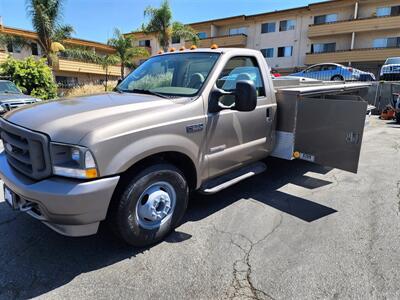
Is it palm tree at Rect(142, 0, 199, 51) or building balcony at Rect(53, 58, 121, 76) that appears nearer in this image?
palm tree at Rect(142, 0, 199, 51)

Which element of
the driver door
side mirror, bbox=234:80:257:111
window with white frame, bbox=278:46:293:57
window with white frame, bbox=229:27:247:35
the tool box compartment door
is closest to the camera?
side mirror, bbox=234:80:257:111

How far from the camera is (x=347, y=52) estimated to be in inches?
1136

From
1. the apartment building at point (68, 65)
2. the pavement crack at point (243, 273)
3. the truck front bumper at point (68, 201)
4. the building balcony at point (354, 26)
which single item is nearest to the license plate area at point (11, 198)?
the truck front bumper at point (68, 201)

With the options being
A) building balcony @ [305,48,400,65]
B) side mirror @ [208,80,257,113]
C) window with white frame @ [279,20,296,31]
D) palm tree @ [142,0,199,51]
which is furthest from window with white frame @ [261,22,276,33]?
side mirror @ [208,80,257,113]

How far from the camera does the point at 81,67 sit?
3253cm

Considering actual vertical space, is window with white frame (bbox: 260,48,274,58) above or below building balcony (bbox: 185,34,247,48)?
below

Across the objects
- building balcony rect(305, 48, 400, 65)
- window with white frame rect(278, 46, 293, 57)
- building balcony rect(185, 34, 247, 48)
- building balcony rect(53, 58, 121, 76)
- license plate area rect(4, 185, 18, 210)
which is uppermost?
building balcony rect(185, 34, 247, 48)

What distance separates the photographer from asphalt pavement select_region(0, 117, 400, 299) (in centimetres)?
244

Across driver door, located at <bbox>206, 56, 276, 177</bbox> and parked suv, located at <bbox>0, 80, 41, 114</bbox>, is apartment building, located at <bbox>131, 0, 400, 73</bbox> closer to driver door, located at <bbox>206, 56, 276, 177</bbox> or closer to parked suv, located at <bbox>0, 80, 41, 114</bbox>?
parked suv, located at <bbox>0, 80, 41, 114</bbox>

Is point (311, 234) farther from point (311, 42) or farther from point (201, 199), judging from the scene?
point (311, 42)

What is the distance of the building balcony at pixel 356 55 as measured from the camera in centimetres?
2717

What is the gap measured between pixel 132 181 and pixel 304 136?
2641 mm

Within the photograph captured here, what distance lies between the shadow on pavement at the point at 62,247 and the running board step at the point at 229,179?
449mm

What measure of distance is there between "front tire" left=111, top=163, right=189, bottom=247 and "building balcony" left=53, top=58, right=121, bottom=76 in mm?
29468
